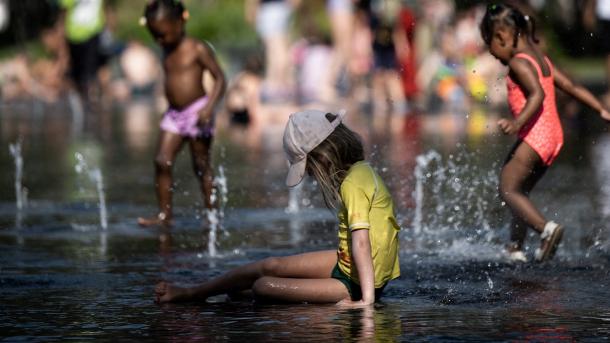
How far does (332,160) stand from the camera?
6.51m

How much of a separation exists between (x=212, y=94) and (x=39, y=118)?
39.9ft

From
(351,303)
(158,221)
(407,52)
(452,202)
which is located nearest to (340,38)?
(407,52)

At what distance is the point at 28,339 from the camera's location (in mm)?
5898

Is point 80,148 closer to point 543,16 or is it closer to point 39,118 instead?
point 39,118

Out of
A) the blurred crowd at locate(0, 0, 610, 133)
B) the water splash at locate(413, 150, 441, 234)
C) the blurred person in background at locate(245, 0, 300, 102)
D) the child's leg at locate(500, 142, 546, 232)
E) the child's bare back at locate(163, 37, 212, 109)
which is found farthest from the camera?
the blurred person in background at locate(245, 0, 300, 102)

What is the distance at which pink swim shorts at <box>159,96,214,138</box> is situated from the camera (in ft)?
33.3

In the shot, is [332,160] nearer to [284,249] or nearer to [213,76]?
[284,249]

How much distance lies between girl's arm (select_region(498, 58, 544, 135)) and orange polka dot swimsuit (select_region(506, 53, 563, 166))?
76 millimetres

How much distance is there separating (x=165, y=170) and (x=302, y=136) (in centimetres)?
377

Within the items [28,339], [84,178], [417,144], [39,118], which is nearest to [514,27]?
[28,339]

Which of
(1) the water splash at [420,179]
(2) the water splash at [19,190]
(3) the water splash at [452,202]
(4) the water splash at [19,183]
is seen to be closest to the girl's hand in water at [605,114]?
(3) the water splash at [452,202]

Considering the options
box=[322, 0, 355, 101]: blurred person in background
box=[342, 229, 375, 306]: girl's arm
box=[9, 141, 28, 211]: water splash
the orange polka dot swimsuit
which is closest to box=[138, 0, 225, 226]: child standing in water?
box=[9, 141, 28, 211]: water splash

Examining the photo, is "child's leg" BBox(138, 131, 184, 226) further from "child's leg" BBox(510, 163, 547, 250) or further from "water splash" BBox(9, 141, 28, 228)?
"child's leg" BBox(510, 163, 547, 250)

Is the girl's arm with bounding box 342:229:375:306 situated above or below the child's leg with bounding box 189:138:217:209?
below
